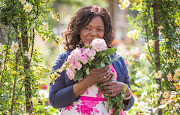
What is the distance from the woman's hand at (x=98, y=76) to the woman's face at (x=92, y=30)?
341mm

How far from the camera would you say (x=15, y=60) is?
1.79 metres

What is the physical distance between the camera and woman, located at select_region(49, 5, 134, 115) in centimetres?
178

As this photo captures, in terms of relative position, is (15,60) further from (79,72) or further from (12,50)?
(79,72)

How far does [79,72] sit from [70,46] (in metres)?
0.51

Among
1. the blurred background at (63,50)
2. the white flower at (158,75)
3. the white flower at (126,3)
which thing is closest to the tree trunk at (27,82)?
the blurred background at (63,50)

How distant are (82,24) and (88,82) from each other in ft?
1.89

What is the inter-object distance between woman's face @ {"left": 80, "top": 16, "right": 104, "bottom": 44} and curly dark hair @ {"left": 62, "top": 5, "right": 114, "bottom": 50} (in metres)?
0.03

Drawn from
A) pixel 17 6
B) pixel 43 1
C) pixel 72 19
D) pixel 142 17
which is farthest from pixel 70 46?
pixel 142 17

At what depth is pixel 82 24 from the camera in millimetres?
2096

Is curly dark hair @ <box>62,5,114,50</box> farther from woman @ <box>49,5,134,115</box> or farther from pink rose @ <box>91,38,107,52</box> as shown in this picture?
pink rose @ <box>91,38,107,52</box>

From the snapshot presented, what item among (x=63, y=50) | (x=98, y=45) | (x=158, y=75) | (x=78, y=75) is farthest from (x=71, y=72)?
(x=63, y=50)

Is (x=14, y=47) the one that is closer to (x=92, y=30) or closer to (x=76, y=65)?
(x=76, y=65)

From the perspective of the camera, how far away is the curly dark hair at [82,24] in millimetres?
2092

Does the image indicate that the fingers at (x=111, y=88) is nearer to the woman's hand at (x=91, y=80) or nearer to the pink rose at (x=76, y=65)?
the woman's hand at (x=91, y=80)
